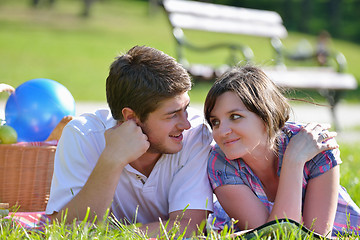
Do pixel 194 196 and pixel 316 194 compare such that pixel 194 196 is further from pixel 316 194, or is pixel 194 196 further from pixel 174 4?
pixel 174 4

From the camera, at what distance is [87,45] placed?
23.0 metres

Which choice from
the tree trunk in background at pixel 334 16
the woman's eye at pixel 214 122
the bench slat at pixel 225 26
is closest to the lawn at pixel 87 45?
the woman's eye at pixel 214 122

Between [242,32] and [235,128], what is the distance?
617 cm

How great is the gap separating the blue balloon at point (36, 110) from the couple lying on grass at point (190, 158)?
3.15 ft

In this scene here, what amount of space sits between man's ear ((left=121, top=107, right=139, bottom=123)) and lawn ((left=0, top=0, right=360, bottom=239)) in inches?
27.6

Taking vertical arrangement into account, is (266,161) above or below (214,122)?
below

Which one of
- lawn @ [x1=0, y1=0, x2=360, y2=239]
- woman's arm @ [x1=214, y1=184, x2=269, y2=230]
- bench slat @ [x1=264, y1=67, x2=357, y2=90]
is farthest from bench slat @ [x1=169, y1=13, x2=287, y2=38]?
woman's arm @ [x1=214, y1=184, x2=269, y2=230]

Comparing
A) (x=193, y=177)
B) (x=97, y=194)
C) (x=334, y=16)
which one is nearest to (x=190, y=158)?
(x=193, y=177)

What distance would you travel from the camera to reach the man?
2811mm

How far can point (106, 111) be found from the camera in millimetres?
3295

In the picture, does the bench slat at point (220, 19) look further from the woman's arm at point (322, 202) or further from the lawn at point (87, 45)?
the woman's arm at point (322, 202)

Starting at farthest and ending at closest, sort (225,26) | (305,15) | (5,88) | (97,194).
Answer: (305,15), (225,26), (5,88), (97,194)

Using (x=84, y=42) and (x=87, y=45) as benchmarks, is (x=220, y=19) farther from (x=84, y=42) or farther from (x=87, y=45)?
(x=84, y=42)

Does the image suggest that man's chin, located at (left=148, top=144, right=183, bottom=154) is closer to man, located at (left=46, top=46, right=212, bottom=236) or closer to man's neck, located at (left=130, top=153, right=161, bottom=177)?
man, located at (left=46, top=46, right=212, bottom=236)
